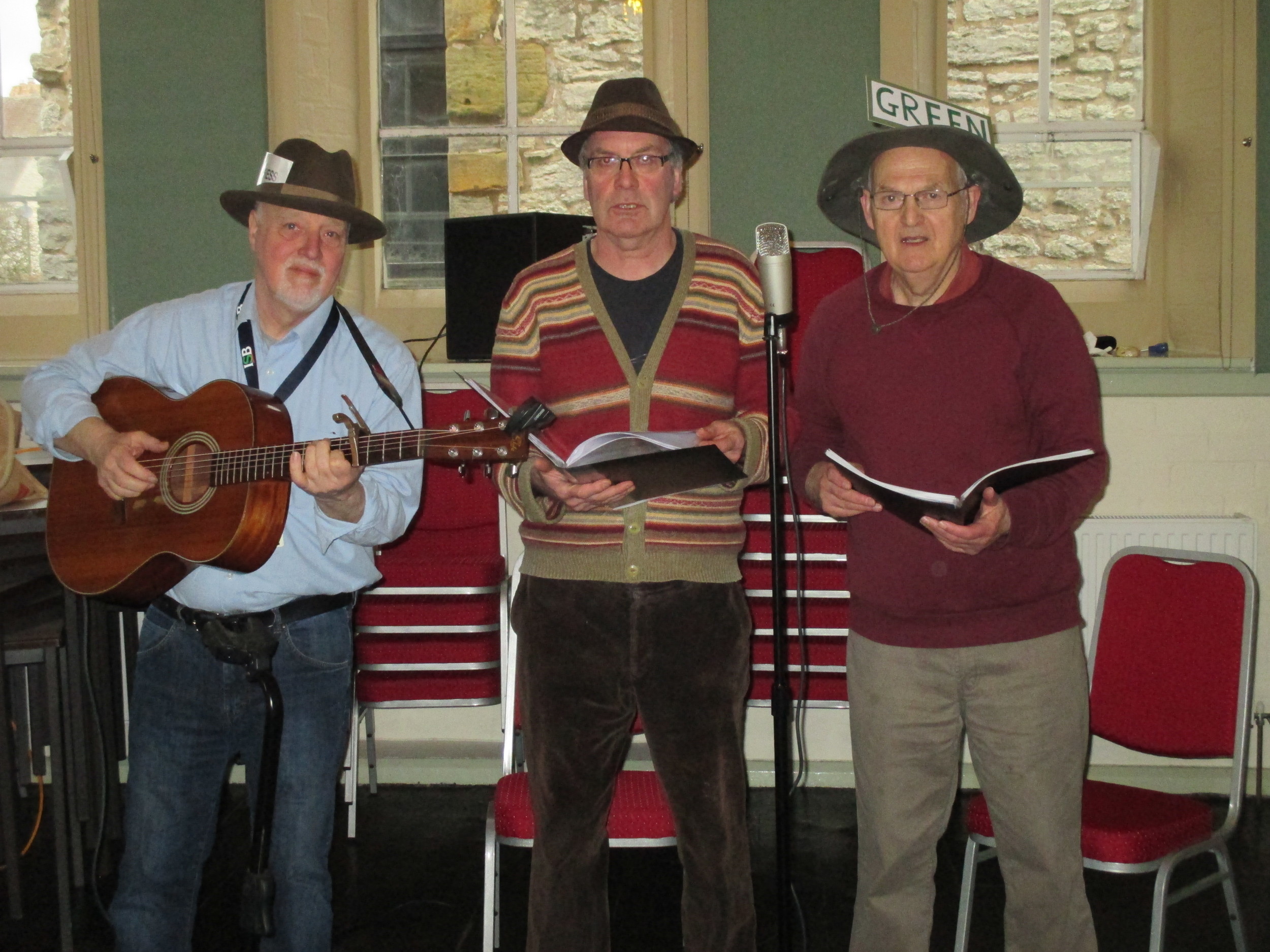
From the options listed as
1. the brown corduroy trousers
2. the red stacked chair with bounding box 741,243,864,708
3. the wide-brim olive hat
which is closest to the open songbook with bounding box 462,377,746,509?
the brown corduroy trousers

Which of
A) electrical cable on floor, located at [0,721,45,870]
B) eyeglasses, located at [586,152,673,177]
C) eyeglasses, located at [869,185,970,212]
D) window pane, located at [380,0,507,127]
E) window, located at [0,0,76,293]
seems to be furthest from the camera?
window, located at [0,0,76,293]

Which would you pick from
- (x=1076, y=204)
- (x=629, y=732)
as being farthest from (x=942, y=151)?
(x=1076, y=204)

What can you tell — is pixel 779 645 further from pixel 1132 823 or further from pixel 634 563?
pixel 1132 823

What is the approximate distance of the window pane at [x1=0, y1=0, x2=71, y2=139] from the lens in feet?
14.6

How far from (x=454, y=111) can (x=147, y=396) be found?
2.41 m

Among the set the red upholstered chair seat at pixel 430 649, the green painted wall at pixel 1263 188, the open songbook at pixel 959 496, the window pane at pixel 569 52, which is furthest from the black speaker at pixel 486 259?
the green painted wall at pixel 1263 188

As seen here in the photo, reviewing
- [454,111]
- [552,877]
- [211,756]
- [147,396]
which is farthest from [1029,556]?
[454,111]

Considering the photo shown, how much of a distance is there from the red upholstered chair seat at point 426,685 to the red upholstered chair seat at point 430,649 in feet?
0.13

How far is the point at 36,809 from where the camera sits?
3.81m

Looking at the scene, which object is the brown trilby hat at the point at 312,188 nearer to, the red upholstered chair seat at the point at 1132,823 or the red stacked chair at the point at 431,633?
the red stacked chair at the point at 431,633

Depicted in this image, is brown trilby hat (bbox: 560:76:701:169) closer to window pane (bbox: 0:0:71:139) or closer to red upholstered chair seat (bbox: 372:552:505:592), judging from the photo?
red upholstered chair seat (bbox: 372:552:505:592)

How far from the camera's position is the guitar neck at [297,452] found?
198 cm

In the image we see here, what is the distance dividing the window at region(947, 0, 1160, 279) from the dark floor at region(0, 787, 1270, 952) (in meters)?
2.18

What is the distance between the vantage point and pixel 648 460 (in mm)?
1789
